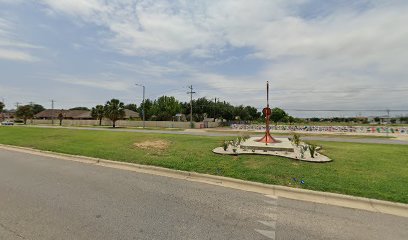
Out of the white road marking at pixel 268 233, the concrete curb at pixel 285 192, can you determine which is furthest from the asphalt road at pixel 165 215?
the concrete curb at pixel 285 192

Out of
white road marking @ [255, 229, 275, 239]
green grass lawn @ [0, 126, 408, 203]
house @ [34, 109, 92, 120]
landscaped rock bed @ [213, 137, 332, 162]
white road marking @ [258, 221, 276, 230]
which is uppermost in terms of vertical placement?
house @ [34, 109, 92, 120]

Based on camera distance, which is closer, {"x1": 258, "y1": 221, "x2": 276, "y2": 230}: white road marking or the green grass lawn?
{"x1": 258, "y1": 221, "x2": 276, "y2": 230}: white road marking

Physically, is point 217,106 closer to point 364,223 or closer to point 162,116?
point 162,116

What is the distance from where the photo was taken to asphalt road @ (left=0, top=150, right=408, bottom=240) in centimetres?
469

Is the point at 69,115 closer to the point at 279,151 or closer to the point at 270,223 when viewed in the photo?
the point at 279,151

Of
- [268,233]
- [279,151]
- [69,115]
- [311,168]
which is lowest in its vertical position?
[268,233]

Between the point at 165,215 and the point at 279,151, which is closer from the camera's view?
A: the point at 165,215

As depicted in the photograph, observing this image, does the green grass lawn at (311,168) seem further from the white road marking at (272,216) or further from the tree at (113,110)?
the tree at (113,110)

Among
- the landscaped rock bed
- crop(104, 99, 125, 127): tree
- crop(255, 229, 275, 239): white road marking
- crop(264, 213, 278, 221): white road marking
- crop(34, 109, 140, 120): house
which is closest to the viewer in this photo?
crop(255, 229, 275, 239): white road marking

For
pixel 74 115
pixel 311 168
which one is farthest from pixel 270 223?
pixel 74 115

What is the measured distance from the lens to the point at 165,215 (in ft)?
18.0

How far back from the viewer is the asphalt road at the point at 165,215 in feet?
15.4

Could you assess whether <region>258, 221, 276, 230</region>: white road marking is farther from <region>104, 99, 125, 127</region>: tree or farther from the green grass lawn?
<region>104, 99, 125, 127</region>: tree

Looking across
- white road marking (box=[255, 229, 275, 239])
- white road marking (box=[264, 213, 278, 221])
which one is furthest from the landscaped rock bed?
white road marking (box=[255, 229, 275, 239])
